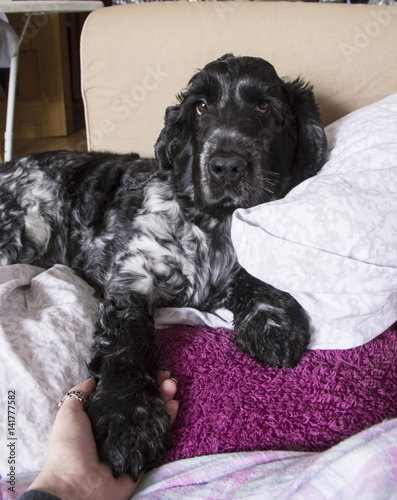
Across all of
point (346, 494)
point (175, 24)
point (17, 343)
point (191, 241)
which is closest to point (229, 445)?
point (346, 494)

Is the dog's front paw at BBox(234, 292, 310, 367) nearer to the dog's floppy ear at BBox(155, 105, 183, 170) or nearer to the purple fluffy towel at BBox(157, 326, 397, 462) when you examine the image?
the purple fluffy towel at BBox(157, 326, 397, 462)

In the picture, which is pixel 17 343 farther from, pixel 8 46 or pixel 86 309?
pixel 8 46

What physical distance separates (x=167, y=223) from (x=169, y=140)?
0.46 metres

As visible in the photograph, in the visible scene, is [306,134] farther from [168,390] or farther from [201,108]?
[168,390]

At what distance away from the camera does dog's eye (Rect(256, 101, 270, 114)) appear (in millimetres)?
2016

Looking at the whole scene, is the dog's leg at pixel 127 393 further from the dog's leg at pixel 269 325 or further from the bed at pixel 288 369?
the dog's leg at pixel 269 325

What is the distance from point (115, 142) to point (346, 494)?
2.34 m

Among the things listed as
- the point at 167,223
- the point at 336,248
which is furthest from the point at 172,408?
the point at 167,223

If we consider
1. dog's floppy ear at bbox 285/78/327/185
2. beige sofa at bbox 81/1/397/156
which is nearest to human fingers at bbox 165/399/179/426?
dog's floppy ear at bbox 285/78/327/185

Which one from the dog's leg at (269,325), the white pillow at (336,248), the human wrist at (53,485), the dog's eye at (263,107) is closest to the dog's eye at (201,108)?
the dog's eye at (263,107)

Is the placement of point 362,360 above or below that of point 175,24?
below

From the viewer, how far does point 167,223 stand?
6.77 feet

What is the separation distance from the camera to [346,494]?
869 millimetres

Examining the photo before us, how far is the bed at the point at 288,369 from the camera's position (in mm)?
1155
